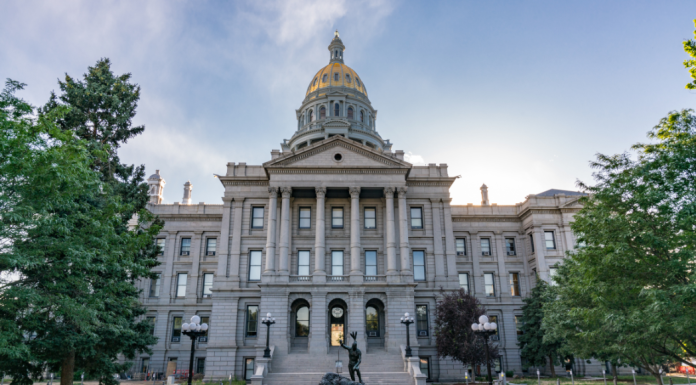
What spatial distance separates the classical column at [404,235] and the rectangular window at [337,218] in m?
5.09

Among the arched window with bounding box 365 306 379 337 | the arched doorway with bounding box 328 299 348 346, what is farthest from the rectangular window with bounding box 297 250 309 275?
the arched window with bounding box 365 306 379 337

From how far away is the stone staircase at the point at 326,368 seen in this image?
1086 inches

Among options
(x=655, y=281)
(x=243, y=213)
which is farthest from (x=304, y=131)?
(x=655, y=281)

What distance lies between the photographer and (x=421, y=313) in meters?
36.3

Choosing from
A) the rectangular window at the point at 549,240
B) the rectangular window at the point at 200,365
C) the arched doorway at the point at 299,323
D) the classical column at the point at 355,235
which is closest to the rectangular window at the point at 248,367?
the arched doorway at the point at 299,323

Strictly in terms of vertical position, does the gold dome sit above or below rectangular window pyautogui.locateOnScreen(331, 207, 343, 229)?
above

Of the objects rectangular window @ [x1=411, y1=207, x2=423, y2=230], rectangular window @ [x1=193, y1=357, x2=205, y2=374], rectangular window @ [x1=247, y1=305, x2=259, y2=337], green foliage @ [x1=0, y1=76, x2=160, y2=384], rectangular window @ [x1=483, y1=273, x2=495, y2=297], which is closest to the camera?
green foliage @ [x1=0, y1=76, x2=160, y2=384]

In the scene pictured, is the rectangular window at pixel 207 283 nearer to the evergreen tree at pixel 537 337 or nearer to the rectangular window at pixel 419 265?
the rectangular window at pixel 419 265

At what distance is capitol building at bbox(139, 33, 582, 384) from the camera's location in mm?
33125

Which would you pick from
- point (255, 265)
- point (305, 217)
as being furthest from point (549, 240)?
point (255, 265)

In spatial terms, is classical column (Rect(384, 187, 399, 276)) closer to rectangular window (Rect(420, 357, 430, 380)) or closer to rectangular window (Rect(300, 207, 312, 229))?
rectangular window (Rect(300, 207, 312, 229))

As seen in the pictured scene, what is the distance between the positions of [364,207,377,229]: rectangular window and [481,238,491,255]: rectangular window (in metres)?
12.8

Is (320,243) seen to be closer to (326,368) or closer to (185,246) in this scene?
Answer: (326,368)

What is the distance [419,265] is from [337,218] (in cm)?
787
